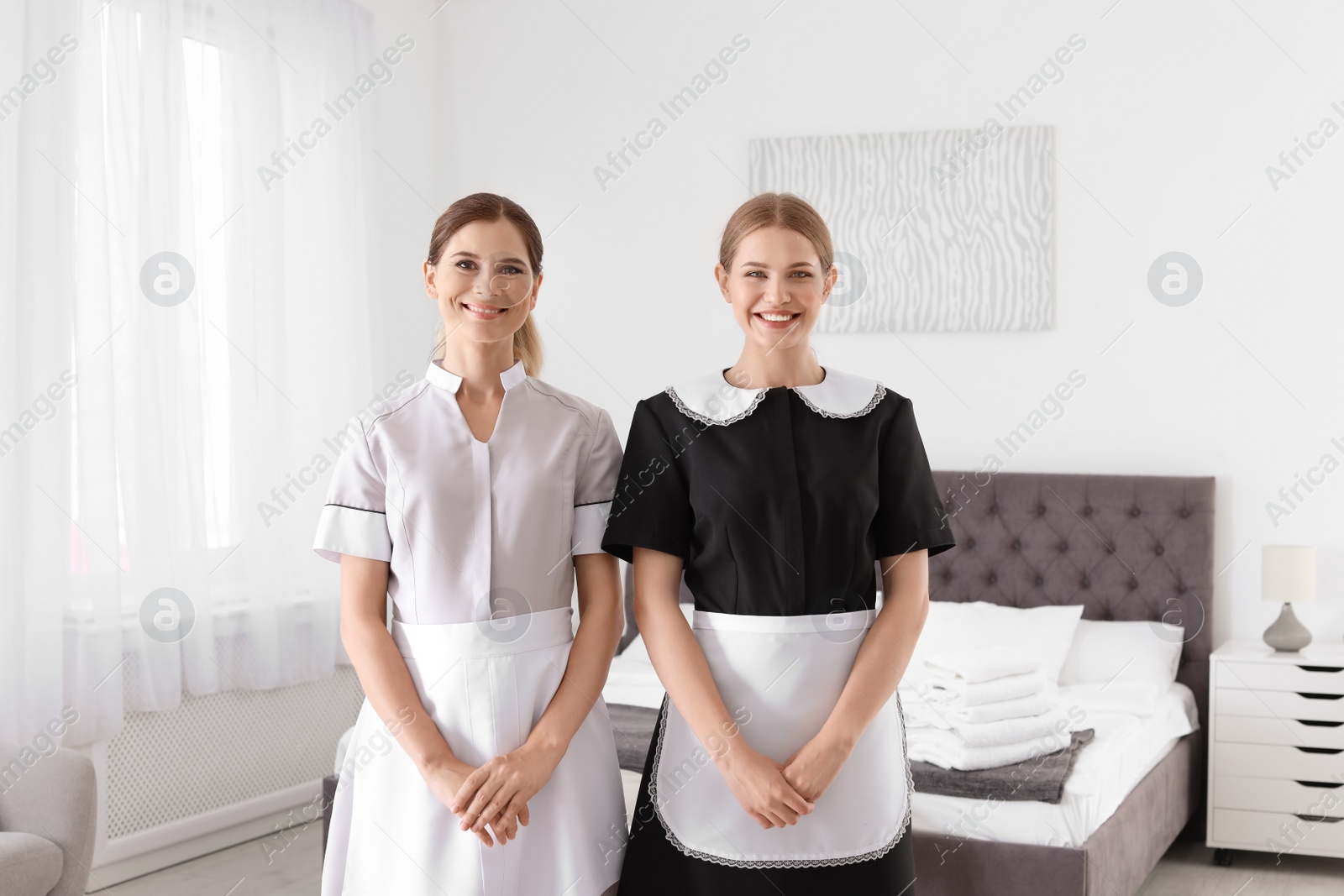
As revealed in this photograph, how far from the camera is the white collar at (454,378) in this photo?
5.10ft

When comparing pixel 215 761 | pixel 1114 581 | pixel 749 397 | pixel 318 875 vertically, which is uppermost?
pixel 749 397

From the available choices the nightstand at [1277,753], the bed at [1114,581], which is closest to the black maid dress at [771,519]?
the bed at [1114,581]

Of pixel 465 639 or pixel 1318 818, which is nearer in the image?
pixel 465 639

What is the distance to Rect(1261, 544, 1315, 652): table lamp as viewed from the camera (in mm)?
3385

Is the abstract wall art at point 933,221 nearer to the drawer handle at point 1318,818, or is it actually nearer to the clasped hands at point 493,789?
the drawer handle at point 1318,818

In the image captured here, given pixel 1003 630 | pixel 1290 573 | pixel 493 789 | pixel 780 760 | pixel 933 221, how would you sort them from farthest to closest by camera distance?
pixel 933 221, pixel 1003 630, pixel 1290 573, pixel 780 760, pixel 493 789

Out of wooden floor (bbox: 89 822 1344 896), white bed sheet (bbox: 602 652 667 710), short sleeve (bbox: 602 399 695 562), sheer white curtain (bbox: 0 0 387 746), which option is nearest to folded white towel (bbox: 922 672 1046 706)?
white bed sheet (bbox: 602 652 667 710)

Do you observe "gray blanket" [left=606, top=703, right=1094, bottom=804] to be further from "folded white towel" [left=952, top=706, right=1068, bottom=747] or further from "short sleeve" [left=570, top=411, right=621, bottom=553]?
"short sleeve" [left=570, top=411, right=621, bottom=553]

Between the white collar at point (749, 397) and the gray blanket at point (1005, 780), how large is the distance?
1080mm

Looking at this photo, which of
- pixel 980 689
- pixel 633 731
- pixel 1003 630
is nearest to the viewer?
pixel 980 689

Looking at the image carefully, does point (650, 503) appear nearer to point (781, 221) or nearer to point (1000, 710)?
point (781, 221)

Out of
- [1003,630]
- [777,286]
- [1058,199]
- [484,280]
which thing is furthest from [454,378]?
[1058,199]

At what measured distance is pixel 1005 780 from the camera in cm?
242

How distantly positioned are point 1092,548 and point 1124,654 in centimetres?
41
